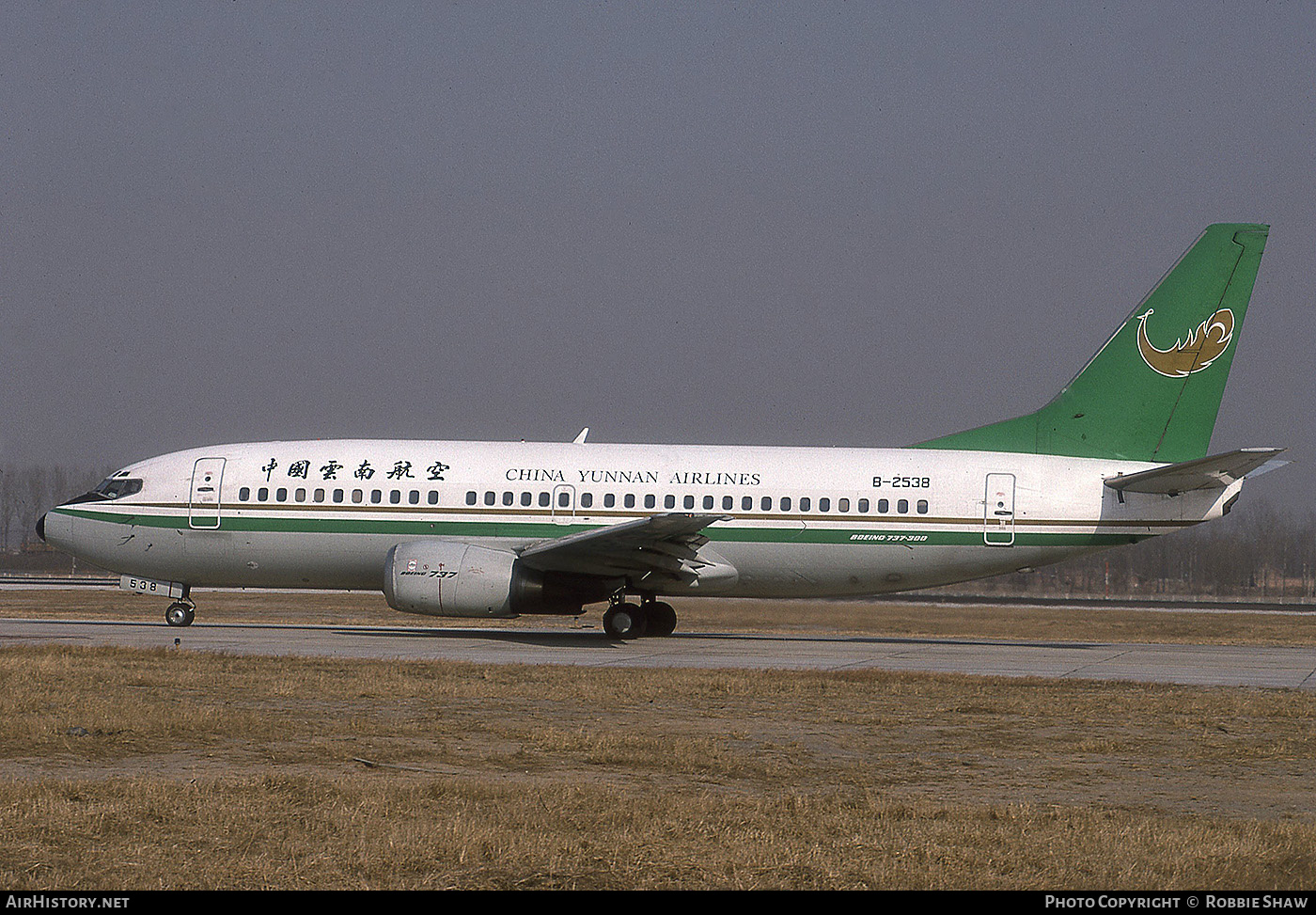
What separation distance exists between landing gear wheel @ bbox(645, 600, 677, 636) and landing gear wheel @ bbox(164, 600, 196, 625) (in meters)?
9.62

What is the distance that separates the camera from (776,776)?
1066 cm

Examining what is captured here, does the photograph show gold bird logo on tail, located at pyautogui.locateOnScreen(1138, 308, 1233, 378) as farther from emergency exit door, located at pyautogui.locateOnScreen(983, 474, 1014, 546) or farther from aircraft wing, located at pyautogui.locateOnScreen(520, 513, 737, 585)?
aircraft wing, located at pyautogui.locateOnScreen(520, 513, 737, 585)

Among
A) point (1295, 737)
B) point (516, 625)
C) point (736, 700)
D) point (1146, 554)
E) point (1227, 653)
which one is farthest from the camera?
point (1146, 554)

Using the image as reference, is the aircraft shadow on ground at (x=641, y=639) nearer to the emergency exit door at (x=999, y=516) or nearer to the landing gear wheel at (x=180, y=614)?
the emergency exit door at (x=999, y=516)

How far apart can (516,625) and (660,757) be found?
1975cm

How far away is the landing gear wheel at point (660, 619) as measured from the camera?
2638 centimetres

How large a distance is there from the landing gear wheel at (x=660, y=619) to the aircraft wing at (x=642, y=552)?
2.88 feet

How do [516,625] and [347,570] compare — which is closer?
[347,570]

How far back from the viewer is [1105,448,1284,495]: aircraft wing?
75.9 ft

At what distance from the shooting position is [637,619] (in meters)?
25.4

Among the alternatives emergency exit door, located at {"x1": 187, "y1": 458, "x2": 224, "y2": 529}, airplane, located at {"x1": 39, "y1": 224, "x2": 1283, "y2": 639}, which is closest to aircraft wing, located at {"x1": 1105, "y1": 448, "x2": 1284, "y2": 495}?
airplane, located at {"x1": 39, "y1": 224, "x2": 1283, "y2": 639}
